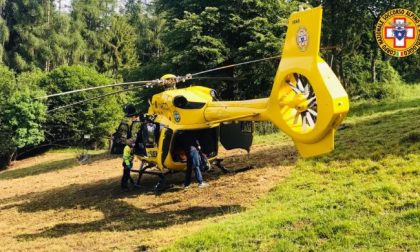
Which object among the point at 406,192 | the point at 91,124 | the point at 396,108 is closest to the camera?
the point at 406,192

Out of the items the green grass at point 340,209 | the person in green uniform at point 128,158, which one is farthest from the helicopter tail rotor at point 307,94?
the person in green uniform at point 128,158

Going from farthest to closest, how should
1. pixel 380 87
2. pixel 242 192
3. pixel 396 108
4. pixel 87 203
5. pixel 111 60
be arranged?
pixel 111 60, pixel 380 87, pixel 396 108, pixel 87 203, pixel 242 192

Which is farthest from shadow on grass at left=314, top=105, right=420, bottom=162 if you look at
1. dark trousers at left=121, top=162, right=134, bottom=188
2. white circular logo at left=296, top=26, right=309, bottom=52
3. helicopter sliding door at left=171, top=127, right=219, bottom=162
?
dark trousers at left=121, top=162, right=134, bottom=188

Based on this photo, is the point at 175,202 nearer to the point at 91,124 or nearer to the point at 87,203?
the point at 87,203

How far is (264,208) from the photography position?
9688mm

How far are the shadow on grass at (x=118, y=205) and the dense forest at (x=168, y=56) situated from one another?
11.0 feet

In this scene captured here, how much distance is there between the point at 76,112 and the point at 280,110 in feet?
102

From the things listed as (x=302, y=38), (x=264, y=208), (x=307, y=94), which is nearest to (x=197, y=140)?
(x=264, y=208)

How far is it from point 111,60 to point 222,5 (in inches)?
1203

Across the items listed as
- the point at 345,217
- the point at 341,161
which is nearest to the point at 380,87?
the point at 341,161

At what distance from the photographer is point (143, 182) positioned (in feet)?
48.2

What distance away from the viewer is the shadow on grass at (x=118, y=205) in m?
10.3

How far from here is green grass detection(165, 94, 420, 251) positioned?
294 inches

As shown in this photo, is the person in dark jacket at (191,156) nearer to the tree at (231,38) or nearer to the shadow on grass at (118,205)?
the shadow on grass at (118,205)
